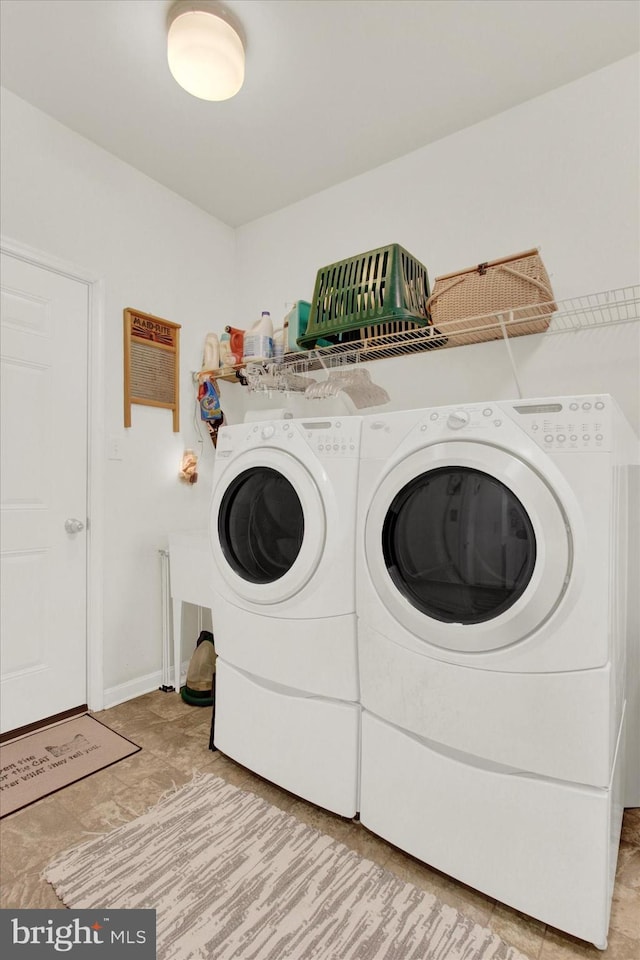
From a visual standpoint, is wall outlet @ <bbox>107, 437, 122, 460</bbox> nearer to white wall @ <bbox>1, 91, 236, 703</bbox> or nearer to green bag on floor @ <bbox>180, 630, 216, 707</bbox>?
white wall @ <bbox>1, 91, 236, 703</bbox>

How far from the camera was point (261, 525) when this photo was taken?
1.72m

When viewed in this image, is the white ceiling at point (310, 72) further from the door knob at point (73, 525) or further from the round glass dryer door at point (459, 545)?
the door knob at point (73, 525)

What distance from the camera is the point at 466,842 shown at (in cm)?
124

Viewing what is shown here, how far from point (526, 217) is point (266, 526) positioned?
1631mm

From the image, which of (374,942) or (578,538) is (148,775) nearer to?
(374,942)

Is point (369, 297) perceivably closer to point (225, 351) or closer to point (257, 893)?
point (225, 351)

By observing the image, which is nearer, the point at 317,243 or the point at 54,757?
the point at 54,757

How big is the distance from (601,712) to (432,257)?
1.95 meters

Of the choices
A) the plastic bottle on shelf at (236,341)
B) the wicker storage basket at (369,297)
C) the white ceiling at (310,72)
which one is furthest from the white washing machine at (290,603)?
the white ceiling at (310,72)

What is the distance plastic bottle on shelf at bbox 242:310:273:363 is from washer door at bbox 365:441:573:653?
1.36 meters

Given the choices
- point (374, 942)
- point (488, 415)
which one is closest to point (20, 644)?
point (374, 942)

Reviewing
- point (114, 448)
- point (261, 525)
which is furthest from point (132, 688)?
point (261, 525)

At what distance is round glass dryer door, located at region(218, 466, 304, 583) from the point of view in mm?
1621

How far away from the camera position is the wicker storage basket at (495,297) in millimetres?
1734
